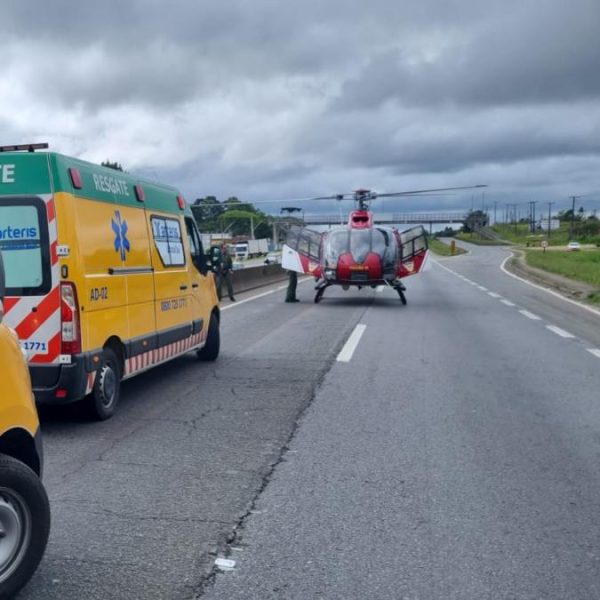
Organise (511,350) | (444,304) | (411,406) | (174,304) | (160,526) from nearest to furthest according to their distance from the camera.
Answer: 1. (160,526)
2. (411,406)
3. (174,304)
4. (511,350)
5. (444,304)

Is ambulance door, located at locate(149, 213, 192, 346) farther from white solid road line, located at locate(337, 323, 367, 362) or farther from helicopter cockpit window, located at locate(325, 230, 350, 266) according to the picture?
helicopter cockpit window, located at locate(325, 230, 350, 266)

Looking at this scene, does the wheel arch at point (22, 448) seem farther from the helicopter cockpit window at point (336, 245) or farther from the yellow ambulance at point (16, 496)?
the helicopter cockpit window at point (336, 245)

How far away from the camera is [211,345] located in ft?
34.6

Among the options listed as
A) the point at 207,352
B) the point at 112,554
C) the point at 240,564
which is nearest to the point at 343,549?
the point at 240,564

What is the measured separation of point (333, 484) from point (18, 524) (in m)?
2.31

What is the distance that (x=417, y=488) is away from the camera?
5.16 meters

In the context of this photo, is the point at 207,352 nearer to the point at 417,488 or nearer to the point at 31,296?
the point at 31,296

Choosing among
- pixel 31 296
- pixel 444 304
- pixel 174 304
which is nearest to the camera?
pixel 31 296

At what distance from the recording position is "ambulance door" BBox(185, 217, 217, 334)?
9.66 meters

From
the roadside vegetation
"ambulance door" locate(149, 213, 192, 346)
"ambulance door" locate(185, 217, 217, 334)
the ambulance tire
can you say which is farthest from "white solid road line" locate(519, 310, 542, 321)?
the roadside vegetation

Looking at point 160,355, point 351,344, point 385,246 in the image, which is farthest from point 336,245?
point 160,355

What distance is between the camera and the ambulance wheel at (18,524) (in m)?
3.37

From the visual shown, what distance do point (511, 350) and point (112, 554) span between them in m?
8.90

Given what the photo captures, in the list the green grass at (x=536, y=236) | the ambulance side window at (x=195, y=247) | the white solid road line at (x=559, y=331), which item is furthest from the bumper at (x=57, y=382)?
the green grass at (x=536, y=236)
